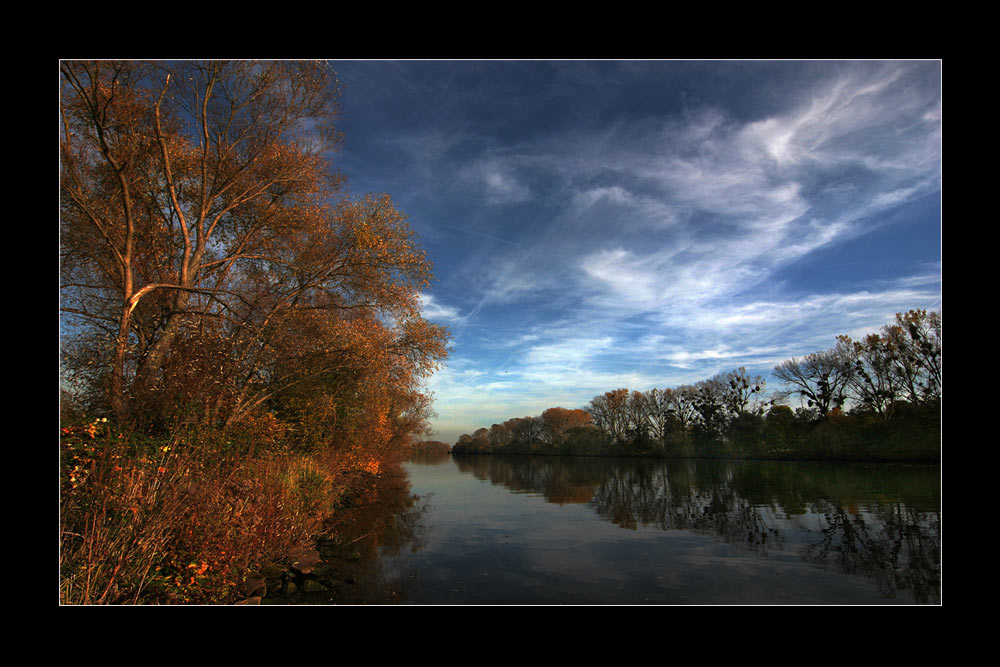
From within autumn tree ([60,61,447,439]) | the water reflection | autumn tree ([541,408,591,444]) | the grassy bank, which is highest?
autumn tree ([60,61,447,439])

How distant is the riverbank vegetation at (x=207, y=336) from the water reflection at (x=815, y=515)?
403 inches

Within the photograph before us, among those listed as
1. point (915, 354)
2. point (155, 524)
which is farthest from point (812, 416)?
point (155, 524)

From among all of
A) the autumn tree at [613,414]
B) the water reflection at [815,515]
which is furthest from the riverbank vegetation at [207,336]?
the autumn tree at [613,414]

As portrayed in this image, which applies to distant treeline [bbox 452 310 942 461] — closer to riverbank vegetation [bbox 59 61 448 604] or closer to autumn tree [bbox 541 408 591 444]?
autumn tree [bbox 541 408 591 444]

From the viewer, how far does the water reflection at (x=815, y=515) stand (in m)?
8.91

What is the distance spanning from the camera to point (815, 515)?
14375 millimetres

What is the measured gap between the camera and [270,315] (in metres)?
13.2

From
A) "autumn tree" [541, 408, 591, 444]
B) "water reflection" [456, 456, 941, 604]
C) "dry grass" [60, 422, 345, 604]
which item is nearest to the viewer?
"dry grass" [60, 422, 345, 604]

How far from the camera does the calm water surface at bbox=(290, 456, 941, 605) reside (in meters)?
7.65

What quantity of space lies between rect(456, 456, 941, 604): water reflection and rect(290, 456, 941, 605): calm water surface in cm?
6

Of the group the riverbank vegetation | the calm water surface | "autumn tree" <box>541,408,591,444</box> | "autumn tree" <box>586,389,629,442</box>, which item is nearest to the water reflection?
the calm water surface
